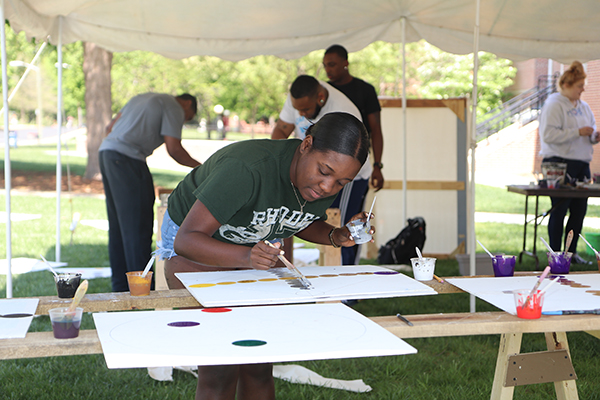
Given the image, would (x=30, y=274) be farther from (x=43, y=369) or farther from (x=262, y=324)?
(x=262, y=324)

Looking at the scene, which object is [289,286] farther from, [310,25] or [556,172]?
[556,172]

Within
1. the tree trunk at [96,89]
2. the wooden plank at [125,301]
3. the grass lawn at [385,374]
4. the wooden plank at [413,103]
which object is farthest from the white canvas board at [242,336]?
the tree trunk at [96,89]

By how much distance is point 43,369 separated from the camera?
11.2 ft

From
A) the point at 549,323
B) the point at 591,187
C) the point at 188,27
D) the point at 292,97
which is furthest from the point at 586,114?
the point at 549,323

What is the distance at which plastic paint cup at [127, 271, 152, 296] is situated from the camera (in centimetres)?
216

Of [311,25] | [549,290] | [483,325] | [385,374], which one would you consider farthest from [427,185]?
[483,325]

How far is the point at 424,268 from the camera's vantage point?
2445 millimetres

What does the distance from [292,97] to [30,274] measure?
3219 mm

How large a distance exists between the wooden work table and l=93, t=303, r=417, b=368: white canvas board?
0.11 m

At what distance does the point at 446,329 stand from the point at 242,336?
0.62 metres

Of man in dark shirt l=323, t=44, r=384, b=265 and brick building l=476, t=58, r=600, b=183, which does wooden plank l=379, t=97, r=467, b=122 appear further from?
brick building l=476, t=58, r=600, b=183

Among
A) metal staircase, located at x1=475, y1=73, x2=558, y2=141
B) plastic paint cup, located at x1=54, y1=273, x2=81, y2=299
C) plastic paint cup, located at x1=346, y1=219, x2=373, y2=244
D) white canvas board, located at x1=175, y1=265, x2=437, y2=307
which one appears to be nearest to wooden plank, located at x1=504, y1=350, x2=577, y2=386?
white canvas board, located at x1=175, y1=265, x2=437, y2=307

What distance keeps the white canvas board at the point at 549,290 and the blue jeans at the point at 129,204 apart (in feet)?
9.14

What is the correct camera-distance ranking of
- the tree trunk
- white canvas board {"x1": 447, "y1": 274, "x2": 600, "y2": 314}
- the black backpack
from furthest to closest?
the tree trunk
the black backpack
white canvas board {"x1": 447, "y1": 274, "x2": 600, "y2": 314}
